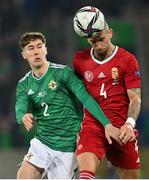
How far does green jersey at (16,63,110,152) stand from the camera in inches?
219

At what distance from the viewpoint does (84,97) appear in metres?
5.36

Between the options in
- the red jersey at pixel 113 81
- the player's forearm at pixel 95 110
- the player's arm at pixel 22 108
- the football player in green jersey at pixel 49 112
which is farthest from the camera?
the football player in green jersey at pixel 49 112

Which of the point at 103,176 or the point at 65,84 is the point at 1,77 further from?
the point at 65,84

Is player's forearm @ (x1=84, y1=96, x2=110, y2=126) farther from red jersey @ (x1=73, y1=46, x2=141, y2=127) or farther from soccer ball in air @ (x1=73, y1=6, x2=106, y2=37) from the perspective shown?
soccer ball in air @ (x1=73, y1=6, x2=106, y2=37)

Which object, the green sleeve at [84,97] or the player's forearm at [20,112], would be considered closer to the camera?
the green sleeve at [84,97]

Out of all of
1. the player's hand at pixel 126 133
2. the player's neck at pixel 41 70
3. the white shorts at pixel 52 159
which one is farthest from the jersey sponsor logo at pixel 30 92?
the player's hand at pixel 126 133

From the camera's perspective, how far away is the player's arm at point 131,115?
5.03 m

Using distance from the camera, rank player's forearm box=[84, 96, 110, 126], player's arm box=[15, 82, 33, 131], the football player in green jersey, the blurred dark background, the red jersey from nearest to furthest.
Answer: player's arm box=[15, 82, 33, 131] → player's forearm box=[84, 96, 110, 126] → the red jersey → the football player in green jersey → the blurred dark background

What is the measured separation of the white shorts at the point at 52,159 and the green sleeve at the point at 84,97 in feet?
1.73

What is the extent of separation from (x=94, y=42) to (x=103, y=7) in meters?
8.10

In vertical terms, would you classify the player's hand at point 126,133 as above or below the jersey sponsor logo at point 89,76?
below

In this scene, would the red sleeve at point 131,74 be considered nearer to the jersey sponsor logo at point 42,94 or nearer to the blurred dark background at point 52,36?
the jersey sponsor logo at point 42,94

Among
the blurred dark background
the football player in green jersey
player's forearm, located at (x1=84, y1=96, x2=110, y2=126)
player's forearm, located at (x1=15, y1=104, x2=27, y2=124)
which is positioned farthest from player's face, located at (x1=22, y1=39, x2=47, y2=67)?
the blurred dark background

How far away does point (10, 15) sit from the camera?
13.1 meters
